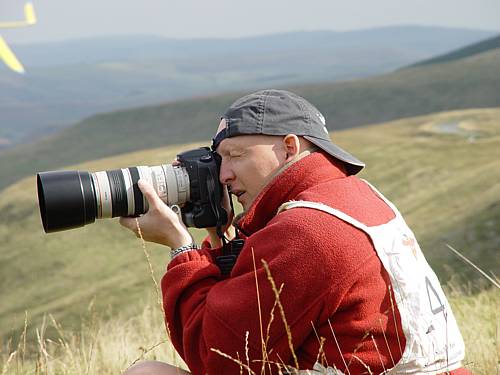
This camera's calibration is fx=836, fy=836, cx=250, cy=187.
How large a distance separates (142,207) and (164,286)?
50 cm

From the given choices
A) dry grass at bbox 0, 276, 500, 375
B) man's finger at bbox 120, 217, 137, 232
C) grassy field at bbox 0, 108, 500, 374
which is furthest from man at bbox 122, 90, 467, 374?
grassy field at bbox 0, 108, 500, 374

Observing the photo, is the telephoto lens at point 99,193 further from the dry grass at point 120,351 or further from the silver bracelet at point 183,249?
the dry grass at point 120,351

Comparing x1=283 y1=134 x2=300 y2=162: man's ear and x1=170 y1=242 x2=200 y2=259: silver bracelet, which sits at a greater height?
x1=283 y1=134 x2=300 y2=162: man's ear

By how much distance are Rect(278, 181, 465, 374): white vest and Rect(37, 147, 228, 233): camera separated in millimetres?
671

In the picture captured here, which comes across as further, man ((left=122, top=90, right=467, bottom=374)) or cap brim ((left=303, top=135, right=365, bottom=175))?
cap brim ((left=303, top=135, right=365, bottom=175))

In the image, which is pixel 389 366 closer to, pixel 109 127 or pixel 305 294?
pixel 305 294

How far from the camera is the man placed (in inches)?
101

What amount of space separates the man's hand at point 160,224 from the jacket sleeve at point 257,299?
23 centimetres

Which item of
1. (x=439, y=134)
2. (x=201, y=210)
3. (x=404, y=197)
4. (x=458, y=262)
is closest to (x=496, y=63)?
(x=439, y=134)

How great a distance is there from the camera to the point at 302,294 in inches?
101

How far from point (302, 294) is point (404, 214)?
2024 cm

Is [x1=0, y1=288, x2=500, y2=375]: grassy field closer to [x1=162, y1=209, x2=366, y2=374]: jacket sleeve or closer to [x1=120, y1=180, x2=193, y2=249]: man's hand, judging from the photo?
[x1=120, y1=180, x2=193, y2=249]: man's hand

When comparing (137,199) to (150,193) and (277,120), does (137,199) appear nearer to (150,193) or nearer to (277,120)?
(150,193)

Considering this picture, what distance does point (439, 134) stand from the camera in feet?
117
